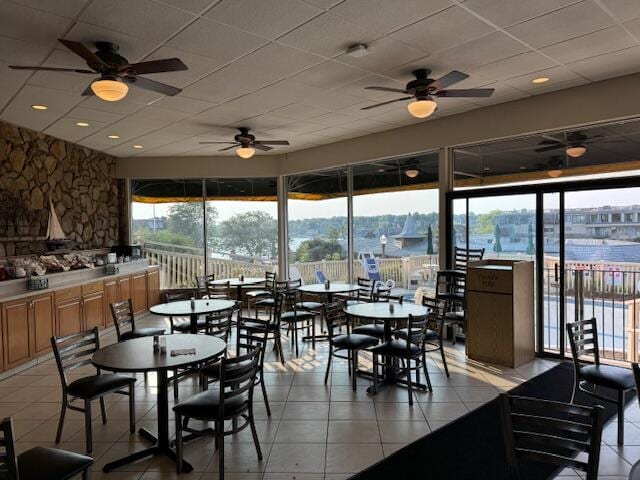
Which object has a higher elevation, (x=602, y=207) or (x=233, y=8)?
(x=233, y=8)

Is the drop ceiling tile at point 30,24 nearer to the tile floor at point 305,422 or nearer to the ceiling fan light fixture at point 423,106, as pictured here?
the ceiling fan light fixture at point 423,106

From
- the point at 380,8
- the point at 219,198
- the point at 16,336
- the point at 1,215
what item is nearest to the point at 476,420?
the point at 380,8

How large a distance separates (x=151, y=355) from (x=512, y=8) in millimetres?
3876

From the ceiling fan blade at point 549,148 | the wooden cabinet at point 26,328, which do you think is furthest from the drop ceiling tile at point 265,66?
the wooden cabinet at point 26,328

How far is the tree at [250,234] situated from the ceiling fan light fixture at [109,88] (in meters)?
5.95

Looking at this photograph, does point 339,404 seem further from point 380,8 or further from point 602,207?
point 602,207

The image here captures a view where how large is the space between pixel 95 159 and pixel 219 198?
8.30 feet

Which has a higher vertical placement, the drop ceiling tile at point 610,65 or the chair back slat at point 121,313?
the drop ceiling tile at point 610,65

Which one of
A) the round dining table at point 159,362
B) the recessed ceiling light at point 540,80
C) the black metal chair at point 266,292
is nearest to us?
the round dining table at point 159,362

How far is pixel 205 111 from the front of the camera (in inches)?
236

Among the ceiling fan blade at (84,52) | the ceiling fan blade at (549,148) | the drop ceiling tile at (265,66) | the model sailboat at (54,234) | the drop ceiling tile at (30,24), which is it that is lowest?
the model sailboat at (54,234)

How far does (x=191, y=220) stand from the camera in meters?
9.77

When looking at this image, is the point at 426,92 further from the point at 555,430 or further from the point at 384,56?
the point at 555,430

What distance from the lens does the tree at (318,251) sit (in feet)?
29.3
